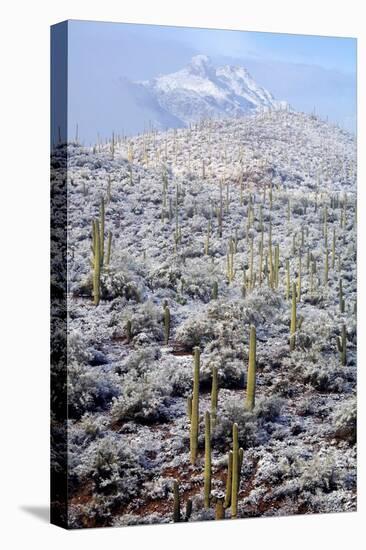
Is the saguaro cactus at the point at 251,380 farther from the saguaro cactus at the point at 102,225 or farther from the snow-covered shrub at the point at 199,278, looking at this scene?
the saguaro cactus at the point at 102,225

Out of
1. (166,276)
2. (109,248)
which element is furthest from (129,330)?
(109,248)

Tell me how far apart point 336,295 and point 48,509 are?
318 centimetres

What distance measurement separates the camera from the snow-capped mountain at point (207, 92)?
1240cm

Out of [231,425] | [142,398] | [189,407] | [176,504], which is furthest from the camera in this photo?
[231,425]

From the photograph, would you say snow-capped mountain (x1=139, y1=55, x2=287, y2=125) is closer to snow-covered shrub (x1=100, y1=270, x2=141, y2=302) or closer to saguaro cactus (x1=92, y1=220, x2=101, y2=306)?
saguaro cactus (x1=92, y1=220, x2=101, y2=306)

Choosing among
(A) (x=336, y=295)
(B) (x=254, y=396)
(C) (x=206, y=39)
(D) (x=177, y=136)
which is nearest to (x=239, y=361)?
(B) (x=254, y=396)

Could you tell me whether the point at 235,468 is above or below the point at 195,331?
below

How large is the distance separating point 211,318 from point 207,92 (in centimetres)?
207

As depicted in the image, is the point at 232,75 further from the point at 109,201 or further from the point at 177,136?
the point at 109,201

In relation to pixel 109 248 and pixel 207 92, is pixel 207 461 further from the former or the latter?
pixel 207 92

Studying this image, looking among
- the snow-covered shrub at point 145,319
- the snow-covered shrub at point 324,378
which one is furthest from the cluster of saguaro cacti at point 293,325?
the snow-covered shrub at point 145,319

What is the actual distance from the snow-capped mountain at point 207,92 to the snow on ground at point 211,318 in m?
0.14

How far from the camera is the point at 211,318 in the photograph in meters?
12.2

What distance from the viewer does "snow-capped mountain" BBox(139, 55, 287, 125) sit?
40.7ft
